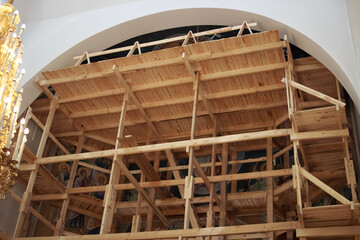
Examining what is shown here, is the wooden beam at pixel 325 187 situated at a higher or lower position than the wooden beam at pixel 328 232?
higher

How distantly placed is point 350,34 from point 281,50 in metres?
1.40

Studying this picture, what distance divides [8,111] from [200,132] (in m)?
6.20

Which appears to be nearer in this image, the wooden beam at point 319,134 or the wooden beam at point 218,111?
the wooden beam at point 319,134

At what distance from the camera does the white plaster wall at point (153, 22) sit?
9.68 meters

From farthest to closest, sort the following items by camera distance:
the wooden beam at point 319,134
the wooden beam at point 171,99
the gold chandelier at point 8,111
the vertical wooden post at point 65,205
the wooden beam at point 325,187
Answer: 1. the vertical wooden post at point 65,205
2. the wooden beam at point 171,99
3. the wooden beam at point 319,134
4. the wooden beam at point 325,187
5. the gold chandelier at point 8,111

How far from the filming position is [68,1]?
40.3ft

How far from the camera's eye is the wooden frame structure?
9.47 meters

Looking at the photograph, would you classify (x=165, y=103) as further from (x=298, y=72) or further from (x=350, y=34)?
(x=350, y=34)

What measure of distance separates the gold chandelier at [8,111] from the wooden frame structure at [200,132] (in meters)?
2.40

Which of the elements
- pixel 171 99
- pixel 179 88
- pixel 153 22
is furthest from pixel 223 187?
pixel 153 22

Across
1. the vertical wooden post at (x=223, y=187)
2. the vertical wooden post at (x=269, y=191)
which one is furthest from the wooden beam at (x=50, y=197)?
the vertical wooden post at (x=269, y=191)

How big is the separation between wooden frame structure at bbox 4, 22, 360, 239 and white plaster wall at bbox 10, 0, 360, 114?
0.57 metres

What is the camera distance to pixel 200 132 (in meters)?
13.0

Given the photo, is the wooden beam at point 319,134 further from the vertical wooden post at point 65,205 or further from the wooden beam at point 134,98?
the vertical wooden post at point 65,205
